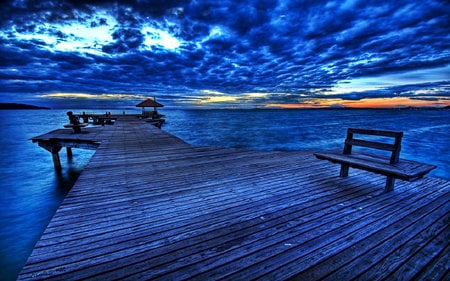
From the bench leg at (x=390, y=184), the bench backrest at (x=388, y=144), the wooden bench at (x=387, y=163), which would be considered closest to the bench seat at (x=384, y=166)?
the wooden bench at (x=387, y=163)

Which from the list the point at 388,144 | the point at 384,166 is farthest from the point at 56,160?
the point at 388,144

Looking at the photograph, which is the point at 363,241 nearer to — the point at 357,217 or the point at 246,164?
the point at 357,217

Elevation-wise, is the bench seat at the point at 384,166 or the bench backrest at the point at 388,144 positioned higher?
the bench backrest at the point at 388,144

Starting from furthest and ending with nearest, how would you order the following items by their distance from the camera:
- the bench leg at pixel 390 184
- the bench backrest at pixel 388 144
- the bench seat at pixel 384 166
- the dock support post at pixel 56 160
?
1. the dock support post at pixel 56 160
2. the bench leg at pixel 390 184
3. the bench backrest at pixel 388 144
4. the bench seat at pixel 384 166

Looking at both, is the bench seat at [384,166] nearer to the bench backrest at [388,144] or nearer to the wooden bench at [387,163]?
the wooden bench at [387,163]

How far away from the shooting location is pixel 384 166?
413cm

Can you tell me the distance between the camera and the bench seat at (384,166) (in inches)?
146

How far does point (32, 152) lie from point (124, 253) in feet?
69.3

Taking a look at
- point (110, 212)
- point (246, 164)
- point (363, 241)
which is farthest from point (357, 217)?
point (110, 212)

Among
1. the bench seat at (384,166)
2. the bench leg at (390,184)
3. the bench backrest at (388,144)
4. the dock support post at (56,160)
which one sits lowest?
the dock support post at (56,160)

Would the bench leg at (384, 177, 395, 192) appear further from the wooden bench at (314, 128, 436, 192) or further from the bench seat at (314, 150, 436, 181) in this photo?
the bench seat at (314, 150, 436, 181)

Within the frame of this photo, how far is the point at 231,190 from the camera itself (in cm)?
436

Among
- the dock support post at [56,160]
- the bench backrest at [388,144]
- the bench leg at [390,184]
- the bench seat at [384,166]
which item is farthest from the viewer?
the dock support post at [56,160]

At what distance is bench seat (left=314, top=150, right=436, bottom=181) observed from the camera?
12.1 ft
